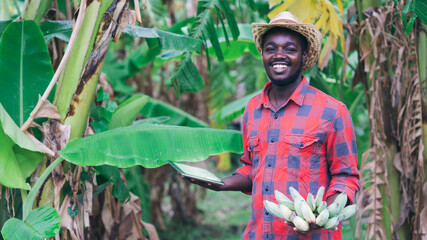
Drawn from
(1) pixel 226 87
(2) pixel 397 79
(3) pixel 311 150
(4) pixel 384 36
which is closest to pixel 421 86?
(2) pixel 397 79

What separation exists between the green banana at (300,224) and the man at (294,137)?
202 mm

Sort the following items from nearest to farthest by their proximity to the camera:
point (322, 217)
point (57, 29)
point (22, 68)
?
point (322, 217) → point (22, 68) → point (57, 29)

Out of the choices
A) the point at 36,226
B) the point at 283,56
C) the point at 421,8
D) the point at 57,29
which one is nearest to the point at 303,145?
the point at 283,56

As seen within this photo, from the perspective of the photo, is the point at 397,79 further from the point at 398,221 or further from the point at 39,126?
the point at 39,126

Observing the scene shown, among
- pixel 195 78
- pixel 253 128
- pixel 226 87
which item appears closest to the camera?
pixel 253 128

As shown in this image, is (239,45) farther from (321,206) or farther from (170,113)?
(321,206)

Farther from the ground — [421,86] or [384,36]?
[384,36]

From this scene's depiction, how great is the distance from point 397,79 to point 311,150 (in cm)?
129

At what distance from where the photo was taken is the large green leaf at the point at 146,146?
7.36ft

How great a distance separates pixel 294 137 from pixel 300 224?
40cm

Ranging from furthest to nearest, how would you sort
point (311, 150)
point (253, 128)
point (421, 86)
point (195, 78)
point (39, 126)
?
1. point (195, 78)
2. point (421, 86)
3. point (39, 126)
4. point (253, 128)
5. point (311, 150)

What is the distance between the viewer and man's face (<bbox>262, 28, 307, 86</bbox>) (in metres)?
1.91

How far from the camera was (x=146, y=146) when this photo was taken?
233cm

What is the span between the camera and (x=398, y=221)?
294 centimetres
